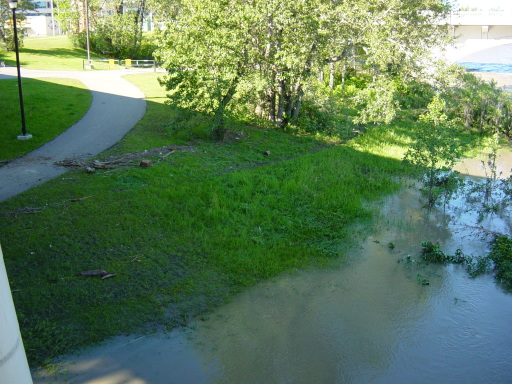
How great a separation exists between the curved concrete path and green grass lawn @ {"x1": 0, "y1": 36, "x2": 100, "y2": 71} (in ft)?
12.3

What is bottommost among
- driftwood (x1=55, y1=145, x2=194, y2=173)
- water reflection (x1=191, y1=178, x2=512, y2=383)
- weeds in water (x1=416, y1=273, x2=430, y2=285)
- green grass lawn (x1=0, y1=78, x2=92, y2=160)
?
water reflection (x1=191, y1=178, x2=512, y2=383)

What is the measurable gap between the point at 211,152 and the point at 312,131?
18.8 feet

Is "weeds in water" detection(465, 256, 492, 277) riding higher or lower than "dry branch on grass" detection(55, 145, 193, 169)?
lower

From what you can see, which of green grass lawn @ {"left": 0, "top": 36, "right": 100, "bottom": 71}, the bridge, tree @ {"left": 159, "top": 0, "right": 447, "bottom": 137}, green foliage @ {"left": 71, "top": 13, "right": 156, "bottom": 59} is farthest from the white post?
green foliage @ {"left": 71, "top": 13, "right": 156, "bottom": 59}

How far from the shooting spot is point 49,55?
38875 millimetres

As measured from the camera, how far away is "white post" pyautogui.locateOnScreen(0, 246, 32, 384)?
3.34 meters

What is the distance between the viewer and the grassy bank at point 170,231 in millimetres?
8359

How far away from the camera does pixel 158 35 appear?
17.1 m

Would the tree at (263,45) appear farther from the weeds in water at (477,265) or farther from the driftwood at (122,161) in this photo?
the weeds in water at (477,265)

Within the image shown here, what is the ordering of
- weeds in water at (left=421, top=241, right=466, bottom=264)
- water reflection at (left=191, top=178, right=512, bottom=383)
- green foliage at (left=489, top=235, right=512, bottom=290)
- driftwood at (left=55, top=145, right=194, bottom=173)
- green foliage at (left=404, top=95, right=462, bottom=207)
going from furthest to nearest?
driftwood at (left=55, top=145, right=194, bottom=173)
green foliage at (left=404, top=95, right=462, bottom=207)
weeds in water at (left=421, top=241, right=466, bottom=264)
green foliage at (left=489, top=235, right=512, bottom=290)
water reflection at (left=191, top=178, right=512, bottom=383)

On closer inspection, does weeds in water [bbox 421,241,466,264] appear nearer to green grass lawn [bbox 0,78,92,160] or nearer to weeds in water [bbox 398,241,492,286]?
weeds in water [bbox 398,241,492,286]

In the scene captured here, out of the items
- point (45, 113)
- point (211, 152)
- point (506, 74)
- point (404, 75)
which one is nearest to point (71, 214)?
point (211, 152)

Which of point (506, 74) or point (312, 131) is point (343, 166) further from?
point (506, 74)

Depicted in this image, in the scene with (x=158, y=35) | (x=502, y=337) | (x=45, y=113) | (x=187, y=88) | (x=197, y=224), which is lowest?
(x=502, y=337)
